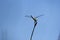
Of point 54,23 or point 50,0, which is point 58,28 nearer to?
Result: point 54,23

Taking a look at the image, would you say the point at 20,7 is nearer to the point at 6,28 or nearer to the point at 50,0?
the point at 6,28

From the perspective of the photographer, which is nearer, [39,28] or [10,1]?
[10,1]

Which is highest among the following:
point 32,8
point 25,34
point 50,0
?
point 50,0

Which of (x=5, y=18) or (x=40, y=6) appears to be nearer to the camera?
(x=5, y=18)

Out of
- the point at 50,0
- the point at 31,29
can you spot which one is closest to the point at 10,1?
the point at 31,29

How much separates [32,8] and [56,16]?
0.41m

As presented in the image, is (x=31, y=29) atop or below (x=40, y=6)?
below

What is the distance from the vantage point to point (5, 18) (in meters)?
1.40

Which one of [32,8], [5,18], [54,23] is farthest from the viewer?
[54,23]

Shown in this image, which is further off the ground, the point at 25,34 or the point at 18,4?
the point at 18,4

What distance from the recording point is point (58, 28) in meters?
1.67

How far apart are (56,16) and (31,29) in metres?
0.45

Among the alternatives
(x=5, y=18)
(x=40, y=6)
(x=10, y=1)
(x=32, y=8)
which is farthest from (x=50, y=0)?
(x=5, y=18)

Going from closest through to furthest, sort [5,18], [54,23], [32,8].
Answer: [5,18] < [32,8] < [54,23]
